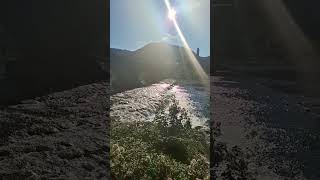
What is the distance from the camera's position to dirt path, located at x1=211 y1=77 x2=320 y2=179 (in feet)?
14.4

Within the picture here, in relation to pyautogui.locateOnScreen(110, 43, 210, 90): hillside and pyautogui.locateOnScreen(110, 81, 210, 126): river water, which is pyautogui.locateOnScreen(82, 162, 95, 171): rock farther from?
pyautogui.locateOnScreen(110, 43, 210, 90): hillside

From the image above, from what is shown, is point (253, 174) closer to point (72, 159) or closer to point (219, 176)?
point (219, 176)

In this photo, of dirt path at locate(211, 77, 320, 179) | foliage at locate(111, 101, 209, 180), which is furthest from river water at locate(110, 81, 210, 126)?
dirt path at locate(211, 77, 320, 179)

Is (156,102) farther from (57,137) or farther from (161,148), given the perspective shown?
(57,137)

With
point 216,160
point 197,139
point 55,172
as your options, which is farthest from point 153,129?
point 55,172

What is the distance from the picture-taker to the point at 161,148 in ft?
17.9

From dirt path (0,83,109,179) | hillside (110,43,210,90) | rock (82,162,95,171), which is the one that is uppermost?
→ hillside (110,43,210,90)

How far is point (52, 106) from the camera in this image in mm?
5484

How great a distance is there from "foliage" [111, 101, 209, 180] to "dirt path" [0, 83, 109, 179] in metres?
0.27

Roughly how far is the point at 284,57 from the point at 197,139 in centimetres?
194

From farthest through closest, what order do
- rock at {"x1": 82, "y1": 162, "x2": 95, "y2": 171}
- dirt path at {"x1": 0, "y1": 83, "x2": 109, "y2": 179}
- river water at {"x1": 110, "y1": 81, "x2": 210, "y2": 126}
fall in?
river water at {"x1": 110, "y1": 81, "x2": 210, "y2": 126}, rock at {"x1": 82, "y1": 162, "x2": 95, "y2": 171}, dirt path at {"x1": 0, "y1": 83, "x2": 109, "y2": 179}

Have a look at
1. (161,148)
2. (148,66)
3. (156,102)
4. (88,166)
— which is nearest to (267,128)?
(161,148)

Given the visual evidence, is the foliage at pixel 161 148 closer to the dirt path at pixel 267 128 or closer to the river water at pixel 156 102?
the river water at pixel 156 102

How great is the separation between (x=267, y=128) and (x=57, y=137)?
2.87 m
